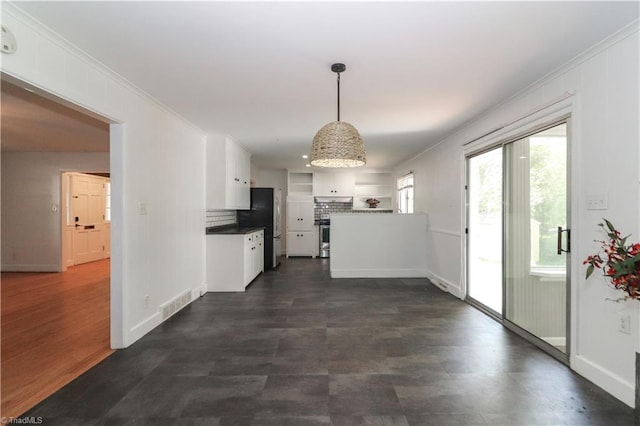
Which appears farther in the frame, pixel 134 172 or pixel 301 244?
pixel 301 244

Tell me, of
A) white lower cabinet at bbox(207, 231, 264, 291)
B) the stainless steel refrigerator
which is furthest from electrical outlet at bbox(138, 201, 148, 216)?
the stainless steel refrigerator

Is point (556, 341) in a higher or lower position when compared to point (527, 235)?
lower

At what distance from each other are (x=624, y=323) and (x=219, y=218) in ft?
16.7

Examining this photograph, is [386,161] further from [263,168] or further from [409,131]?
[263,168]

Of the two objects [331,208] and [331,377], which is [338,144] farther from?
[331,208]

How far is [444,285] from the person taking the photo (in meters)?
4.78

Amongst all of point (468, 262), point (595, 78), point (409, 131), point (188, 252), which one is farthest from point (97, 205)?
point (595, 78)

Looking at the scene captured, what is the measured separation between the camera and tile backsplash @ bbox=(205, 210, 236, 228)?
16.1ft

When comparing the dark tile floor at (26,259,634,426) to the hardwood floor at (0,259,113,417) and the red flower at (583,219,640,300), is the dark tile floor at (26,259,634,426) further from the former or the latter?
A: the red flower at (583,219,640,300)

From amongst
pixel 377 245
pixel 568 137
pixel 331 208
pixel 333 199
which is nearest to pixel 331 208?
pixel 331 208

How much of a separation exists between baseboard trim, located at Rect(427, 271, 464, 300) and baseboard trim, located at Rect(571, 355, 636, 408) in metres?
1.95

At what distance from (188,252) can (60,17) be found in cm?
283

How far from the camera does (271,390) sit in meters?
2.08

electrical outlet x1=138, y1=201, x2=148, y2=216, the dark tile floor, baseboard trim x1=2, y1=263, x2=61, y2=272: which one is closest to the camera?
the dark tile floor
